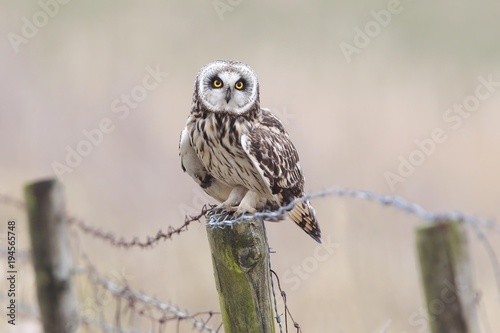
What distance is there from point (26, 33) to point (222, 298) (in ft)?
26.4

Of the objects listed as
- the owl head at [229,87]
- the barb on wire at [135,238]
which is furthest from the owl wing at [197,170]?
the barb on wire at [135,238]

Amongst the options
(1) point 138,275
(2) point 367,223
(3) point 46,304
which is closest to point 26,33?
(1) point 138,275

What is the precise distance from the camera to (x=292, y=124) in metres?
8.38

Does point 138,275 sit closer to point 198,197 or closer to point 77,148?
point 198,197

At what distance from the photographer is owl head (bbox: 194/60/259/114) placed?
13.9 ft

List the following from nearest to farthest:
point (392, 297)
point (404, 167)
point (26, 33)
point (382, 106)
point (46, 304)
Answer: point (46, 304)
point (392, 297)
point (404, 167)
point (382, 106)
point (26, 33)

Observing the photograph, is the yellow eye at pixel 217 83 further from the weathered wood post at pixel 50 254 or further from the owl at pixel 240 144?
the weathered wood post at pixel 50 254

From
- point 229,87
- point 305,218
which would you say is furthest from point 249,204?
point 229,87

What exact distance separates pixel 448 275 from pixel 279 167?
2.45 meters

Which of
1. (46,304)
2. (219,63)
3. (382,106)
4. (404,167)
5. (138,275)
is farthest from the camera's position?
(382,106)

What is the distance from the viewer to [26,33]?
1027cm

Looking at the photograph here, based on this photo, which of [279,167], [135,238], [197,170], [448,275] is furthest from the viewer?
[197,170]

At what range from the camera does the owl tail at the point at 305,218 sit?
13.8 feet

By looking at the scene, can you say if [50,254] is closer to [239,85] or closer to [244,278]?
[244,278]
